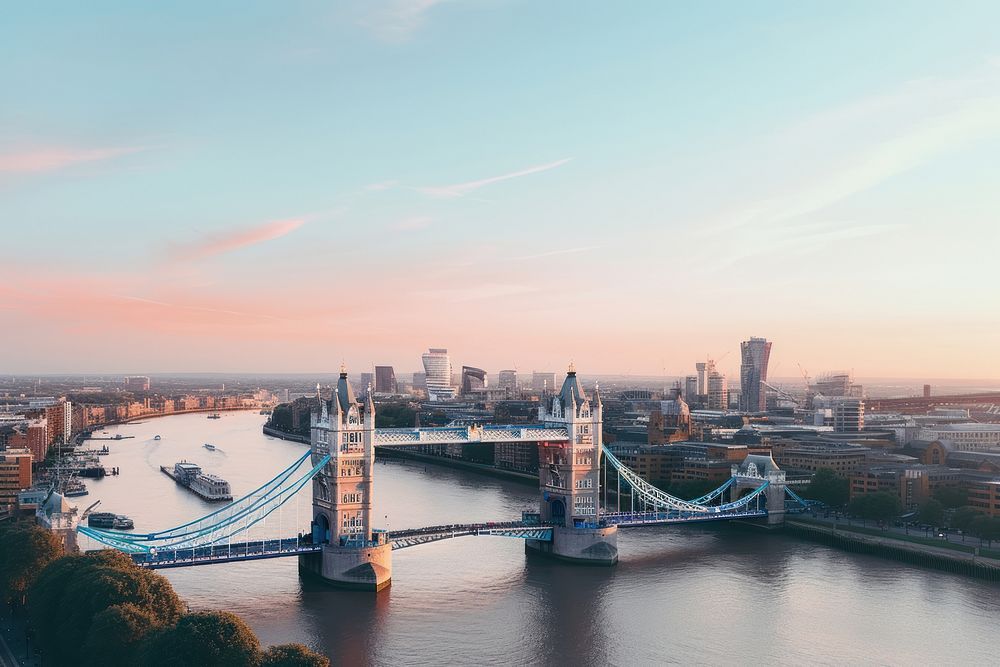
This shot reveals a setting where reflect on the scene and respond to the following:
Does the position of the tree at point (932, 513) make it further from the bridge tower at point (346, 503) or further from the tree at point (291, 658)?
the tree at point (291, 658)

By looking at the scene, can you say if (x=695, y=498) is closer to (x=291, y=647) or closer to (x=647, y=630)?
(x=647, y=630)

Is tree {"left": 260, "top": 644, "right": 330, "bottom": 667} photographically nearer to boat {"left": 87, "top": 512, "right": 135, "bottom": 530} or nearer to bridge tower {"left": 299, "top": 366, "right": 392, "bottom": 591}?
bridge tower {"left": 299, "top": 366, "right": 392, "bottom": 591}

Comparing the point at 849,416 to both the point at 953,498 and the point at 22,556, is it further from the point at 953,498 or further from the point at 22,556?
the point at 22,556

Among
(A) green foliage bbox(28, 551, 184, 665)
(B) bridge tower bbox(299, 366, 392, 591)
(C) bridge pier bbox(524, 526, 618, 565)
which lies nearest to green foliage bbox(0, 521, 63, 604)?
(A) green foliage bbox(28, 551, 184, 665)

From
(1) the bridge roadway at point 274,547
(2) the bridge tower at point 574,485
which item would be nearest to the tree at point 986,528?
(2) the bridge tower at point 574,485

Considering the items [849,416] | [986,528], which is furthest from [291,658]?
[849,416]
